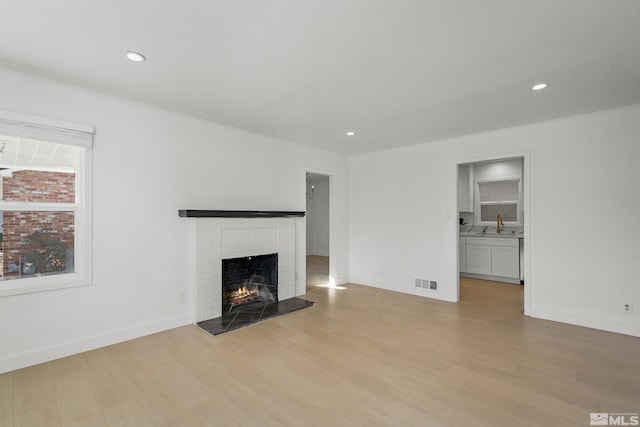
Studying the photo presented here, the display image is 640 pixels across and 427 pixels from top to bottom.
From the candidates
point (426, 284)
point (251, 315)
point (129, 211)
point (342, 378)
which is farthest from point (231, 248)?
point (426, 284)

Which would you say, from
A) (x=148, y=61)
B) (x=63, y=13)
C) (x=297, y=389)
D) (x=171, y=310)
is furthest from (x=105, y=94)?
(x=297, y=389)

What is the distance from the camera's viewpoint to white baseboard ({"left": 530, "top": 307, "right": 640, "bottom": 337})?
3.36 m

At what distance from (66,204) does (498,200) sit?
7.34 meters

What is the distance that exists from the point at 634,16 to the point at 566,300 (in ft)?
10.5

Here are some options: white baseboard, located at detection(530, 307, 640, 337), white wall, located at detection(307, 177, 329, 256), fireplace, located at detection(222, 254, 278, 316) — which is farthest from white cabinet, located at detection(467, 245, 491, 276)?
white wall, located at detection(307, 177, 329, 256)

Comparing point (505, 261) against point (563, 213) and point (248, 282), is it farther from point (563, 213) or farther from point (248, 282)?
point (248, 282)

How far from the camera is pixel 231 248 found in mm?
4031

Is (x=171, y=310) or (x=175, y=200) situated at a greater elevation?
(x=175, y=200)

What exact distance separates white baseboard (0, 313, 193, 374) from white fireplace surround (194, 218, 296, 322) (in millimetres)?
349

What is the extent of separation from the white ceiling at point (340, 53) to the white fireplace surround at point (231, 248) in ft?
4.87

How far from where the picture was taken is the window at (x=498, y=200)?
251 inches

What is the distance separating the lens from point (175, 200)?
3600 mm

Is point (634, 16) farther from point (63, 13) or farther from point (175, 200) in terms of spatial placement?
point (175, 200)

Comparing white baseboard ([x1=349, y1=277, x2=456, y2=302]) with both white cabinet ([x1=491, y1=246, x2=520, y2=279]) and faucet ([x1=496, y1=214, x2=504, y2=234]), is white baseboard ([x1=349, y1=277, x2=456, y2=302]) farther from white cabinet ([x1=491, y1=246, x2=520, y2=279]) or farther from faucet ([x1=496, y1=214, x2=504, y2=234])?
faucet ([x1=496, y1=214, x2=504, y2=234])
